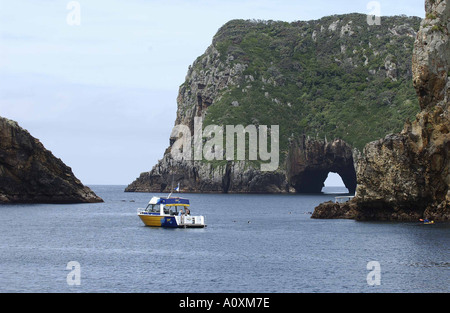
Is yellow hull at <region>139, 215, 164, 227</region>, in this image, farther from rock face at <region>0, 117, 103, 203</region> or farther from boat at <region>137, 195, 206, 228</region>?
rock face at <region>0, 117, 103, 203</region>

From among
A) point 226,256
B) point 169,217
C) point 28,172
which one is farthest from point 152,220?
point 28,172

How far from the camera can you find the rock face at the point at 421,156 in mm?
90562

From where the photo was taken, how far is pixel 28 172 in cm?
13888

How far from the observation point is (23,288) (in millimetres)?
46750

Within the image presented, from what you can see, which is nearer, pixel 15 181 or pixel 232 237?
pixel 232 237

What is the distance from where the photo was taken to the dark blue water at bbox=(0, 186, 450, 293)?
48938mm

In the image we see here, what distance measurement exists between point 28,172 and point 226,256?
86208mm

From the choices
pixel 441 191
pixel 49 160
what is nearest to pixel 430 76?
pixel 441 191

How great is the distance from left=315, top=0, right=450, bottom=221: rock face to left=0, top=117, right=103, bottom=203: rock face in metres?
73.6

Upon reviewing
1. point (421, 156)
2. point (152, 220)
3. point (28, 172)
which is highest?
point (421, 156)

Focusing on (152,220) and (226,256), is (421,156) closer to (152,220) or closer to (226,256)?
(152,220)

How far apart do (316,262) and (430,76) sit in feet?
155
